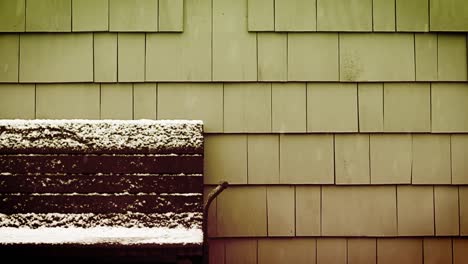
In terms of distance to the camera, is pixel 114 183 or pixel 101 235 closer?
pixel 101 235

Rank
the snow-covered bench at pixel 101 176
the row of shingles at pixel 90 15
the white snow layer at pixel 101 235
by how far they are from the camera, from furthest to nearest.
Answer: the row of shingles at pixel 90 15 → the snow-covered bench at pixel 101 176 → the white snow layer at pixel 101 235

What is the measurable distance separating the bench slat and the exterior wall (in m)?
0.31

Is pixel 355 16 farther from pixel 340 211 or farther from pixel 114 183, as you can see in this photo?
pixel 114 183

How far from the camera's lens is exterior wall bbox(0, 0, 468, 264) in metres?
2.78

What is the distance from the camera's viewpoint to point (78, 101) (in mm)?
2783

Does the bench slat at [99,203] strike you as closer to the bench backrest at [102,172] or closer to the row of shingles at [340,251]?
the bench backrest at [102,172]

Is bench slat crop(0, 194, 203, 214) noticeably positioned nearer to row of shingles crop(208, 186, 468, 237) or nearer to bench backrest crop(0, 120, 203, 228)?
bench backrest crop(0, 120, 203, 228)

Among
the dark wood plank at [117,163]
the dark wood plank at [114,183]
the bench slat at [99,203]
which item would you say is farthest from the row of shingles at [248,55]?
the bench slat at [99,203]

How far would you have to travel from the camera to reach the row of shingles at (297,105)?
9.14 feet

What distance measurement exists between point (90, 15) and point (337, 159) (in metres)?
1.65

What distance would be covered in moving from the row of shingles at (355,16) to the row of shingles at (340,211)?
3.06ft

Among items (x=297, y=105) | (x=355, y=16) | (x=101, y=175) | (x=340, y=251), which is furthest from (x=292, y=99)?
(x=101, y=175)

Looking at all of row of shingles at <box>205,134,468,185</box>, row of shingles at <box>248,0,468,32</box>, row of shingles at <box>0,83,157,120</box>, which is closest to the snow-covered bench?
row of shingles at <box>0,83,157,120</box>

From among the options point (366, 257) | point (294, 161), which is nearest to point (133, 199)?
point (294, 161)
